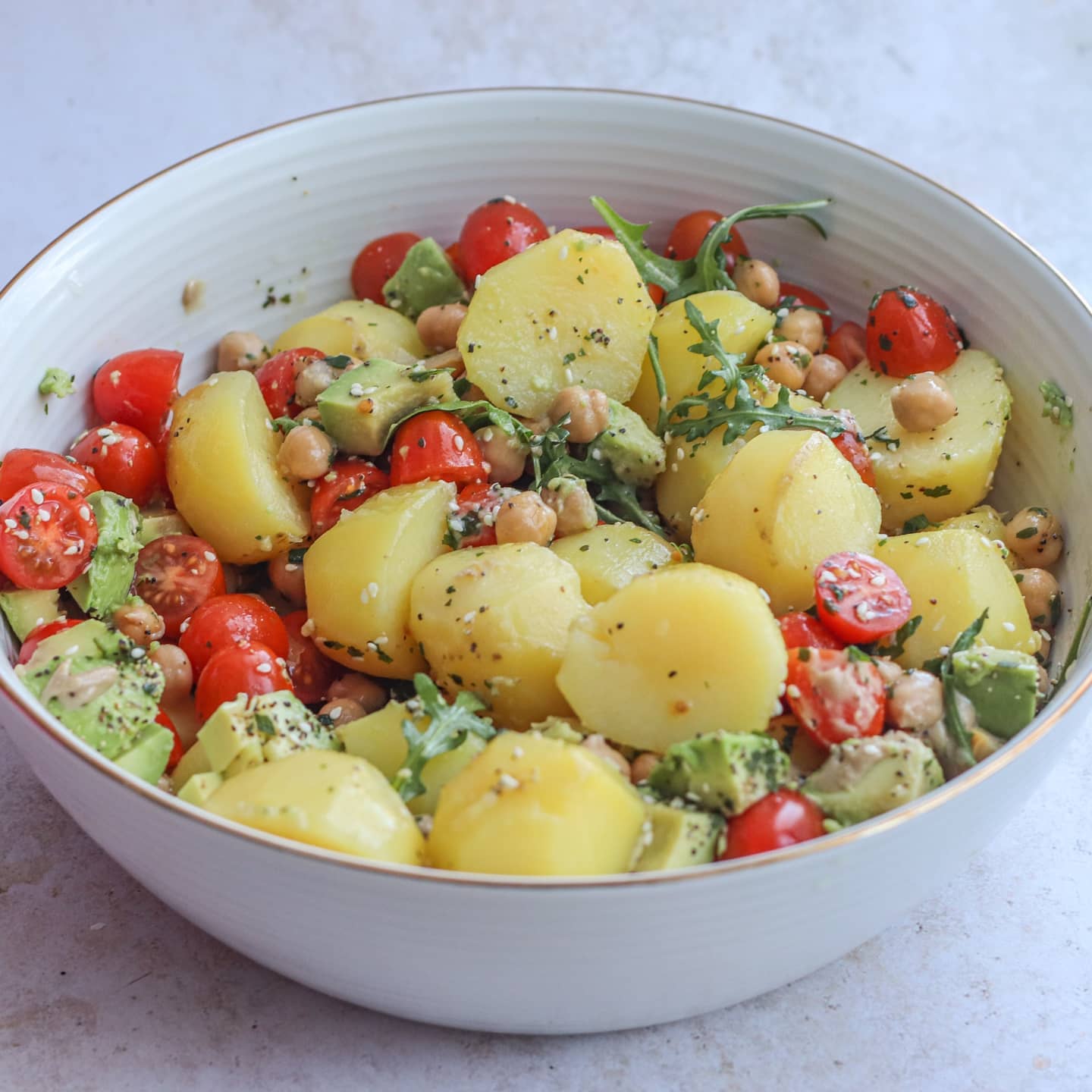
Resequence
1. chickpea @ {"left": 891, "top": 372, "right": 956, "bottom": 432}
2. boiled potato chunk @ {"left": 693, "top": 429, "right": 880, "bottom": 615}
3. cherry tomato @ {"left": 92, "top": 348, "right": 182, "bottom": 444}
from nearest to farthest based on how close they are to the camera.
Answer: boiled potato chunk @ {"left": 693, "top": 429, "right": 880, "bottom": 615}
chickpea @ {"left": 891, "top": 372, "right": 956, "bottom": 432}
cherry tomato @ {"left": 92, "top": 348, "right": 182, "bottom": 444}

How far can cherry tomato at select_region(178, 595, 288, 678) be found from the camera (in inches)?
100

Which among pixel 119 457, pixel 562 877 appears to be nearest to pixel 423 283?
pixel 119 457

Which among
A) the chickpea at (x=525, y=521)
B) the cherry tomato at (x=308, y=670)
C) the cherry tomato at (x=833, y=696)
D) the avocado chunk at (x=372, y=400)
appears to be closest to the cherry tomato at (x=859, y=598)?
the cherry tomato at (x=833, y=696)

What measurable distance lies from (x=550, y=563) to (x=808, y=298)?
129cm

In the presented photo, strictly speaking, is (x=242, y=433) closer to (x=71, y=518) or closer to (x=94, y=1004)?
(x=71, y=518)

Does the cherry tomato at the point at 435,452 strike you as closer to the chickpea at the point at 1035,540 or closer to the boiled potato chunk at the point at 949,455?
the boiled potato chunk at the point at 949,455

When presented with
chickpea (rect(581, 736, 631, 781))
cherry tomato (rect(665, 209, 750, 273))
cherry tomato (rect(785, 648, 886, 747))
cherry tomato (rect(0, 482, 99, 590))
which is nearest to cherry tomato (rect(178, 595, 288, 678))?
cherry tomato (rect(0, 482, 99, 590))

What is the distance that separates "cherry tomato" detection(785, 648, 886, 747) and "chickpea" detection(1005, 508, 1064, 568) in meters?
0.67

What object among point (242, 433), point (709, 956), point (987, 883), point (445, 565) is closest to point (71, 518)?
point (242, 433)

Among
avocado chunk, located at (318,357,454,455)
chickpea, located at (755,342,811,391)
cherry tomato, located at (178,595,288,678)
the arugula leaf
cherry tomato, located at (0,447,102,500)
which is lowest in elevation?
cherry tomato, located at (178,595,288,678)

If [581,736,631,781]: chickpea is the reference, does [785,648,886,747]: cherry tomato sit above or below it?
above

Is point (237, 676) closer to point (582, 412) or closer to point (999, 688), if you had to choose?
point (582, 412)

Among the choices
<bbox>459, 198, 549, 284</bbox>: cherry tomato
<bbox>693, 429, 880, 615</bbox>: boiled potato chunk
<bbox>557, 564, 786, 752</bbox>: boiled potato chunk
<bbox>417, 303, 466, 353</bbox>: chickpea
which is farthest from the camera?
<bbox>459, 198, 549, 284</bbox>: cherry tomato

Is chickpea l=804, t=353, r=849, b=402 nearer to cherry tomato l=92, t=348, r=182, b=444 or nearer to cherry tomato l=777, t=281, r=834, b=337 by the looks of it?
cherry tomato l=777, t=281, r=834, b=337
